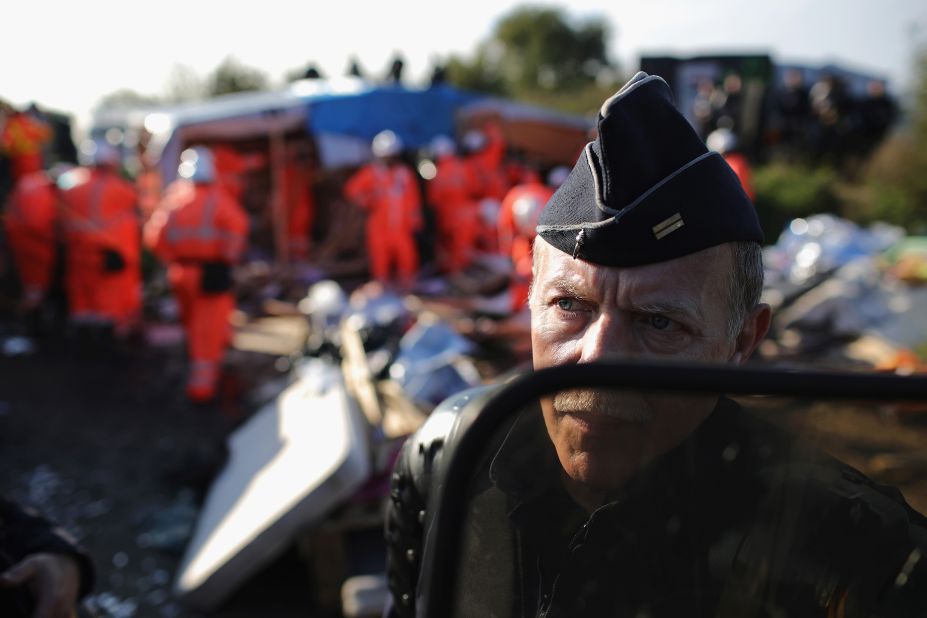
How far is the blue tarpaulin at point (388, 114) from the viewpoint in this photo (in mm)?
11461

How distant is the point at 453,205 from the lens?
11.9 metres

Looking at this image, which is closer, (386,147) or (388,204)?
(386,147)

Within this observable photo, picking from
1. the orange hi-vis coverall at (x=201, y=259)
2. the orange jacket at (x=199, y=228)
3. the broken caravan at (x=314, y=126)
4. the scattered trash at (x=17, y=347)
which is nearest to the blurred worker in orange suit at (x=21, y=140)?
the broken caravan at (x=314, y=126)

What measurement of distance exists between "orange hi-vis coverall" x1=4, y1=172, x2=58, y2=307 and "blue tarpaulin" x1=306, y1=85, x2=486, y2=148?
4.78m

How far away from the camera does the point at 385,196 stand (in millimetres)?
10281

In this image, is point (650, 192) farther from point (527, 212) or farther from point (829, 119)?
point (829, 119)

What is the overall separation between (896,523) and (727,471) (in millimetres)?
169

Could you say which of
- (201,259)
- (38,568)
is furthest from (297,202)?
(38,568)

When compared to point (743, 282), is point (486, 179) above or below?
below

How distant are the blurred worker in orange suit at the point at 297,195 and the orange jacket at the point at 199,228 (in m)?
7.51

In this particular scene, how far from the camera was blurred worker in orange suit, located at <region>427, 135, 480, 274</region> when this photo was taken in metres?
11.7

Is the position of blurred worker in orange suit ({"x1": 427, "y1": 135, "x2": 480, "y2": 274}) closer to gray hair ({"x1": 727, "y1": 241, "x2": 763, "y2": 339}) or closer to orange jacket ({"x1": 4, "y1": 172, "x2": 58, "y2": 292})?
orange jacket ({"x1": 4, "y1": 172, "x2": 58, "y2": 292})

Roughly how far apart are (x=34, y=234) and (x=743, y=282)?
8.26 meters

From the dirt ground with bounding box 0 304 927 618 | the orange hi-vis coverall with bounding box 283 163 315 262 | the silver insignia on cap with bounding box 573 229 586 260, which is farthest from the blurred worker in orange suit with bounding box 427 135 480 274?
the silver insignia on cap with bounding box 573 229 586 260
